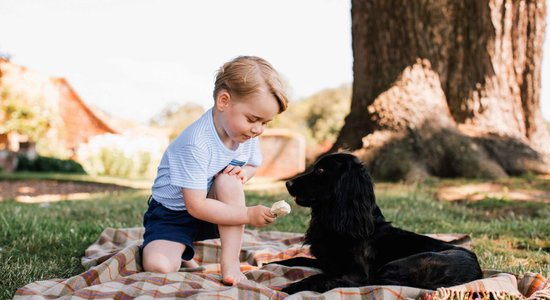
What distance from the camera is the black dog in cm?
267

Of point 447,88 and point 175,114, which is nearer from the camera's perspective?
point 447,88

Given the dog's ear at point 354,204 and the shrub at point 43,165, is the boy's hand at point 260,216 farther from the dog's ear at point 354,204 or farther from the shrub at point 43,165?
the shrub at point 43,165

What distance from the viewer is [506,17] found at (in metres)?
7.75

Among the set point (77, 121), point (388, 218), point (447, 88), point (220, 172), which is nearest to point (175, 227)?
point (220, 172)

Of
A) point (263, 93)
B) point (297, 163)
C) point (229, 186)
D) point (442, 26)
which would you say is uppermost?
point (442, 26)

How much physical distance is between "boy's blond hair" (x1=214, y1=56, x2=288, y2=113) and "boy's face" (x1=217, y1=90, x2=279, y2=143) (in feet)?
0.10

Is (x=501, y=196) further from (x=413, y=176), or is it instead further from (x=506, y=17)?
(x=506, y=17)

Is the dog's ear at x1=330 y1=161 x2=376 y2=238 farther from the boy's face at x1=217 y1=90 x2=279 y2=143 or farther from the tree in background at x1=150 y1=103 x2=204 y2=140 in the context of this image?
the tree in background at x1=150 y1=103 x2=204 y2=140

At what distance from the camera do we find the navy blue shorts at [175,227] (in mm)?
3119

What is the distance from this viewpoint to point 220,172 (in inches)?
122

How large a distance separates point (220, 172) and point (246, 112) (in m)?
0.45

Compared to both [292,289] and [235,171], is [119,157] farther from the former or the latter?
[292,289]

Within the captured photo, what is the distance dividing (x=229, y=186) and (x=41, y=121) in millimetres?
17867

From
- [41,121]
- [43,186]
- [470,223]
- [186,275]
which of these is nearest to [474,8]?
[470,223]
